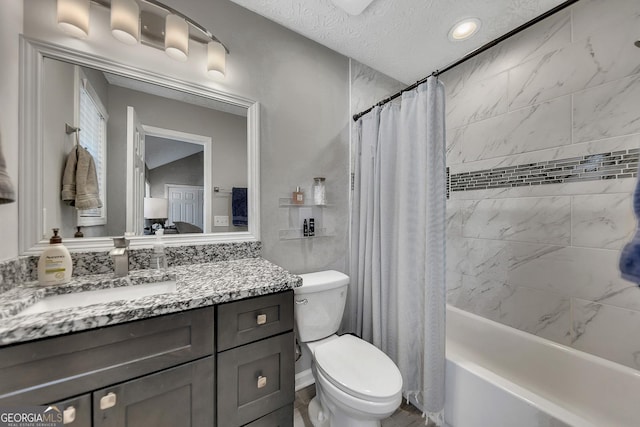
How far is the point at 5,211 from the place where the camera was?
0.91m

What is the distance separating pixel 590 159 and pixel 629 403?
1259 millimetres

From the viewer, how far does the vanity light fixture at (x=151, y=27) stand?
1.06m

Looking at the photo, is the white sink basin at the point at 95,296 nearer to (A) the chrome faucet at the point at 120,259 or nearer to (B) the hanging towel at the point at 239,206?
(A) the chrome faucet at the point at 120,259

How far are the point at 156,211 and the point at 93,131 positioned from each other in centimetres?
45

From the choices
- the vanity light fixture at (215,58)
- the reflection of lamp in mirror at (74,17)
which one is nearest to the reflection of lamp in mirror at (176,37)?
the vanity light fixture at (215,58)

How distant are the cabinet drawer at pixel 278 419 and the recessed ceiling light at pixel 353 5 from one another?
2.14 metres

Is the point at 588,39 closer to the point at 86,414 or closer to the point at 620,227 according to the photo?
the point at 620,227

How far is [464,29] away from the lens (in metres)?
1.64

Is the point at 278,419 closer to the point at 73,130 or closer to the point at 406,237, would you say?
the point at 406,237

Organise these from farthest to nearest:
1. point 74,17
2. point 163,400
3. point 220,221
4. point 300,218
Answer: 1. point 300,218
2. point 220,221
3. point 74,17
4. point 163,400

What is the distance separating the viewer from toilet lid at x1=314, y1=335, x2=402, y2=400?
1054 millimetres

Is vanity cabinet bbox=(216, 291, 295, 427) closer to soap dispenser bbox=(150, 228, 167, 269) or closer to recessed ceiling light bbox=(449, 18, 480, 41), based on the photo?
soap dispenser bbox=(150, 228, 167, 269)

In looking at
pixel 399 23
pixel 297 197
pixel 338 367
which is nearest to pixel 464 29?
pixel 399 23

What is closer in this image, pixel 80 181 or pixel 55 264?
pixel 55 264
